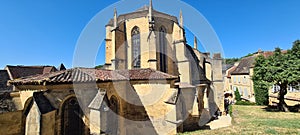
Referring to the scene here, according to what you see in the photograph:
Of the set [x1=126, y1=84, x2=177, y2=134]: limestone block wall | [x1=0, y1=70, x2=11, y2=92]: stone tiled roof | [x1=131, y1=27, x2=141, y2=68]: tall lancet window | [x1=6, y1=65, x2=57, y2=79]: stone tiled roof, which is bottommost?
[x1=126, y1=84, x2=177, y2=134]: limestone block wall

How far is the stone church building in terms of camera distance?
811cm

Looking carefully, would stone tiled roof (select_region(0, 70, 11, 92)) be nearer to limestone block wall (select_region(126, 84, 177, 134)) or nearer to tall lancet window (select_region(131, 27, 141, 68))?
tall lancet window (select_region(131, 27, 141, 68))

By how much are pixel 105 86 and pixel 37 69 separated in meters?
29.5

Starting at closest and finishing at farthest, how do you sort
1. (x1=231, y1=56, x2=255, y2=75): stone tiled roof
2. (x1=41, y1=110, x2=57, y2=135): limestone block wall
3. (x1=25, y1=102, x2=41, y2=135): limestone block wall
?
(x1=25, y1=102, x2=41, y2=135): limestone block wall
(x1=41, y1=110, x2=57, y2=135): limestone block wall
(x1=231, y1=56, x2=255, y2=75): stone tiled roof

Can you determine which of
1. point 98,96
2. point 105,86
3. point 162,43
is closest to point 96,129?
point 98,96

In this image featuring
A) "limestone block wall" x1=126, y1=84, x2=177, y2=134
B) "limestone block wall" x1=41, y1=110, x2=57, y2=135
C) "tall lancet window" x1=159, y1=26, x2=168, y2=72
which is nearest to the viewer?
"limestone block wall" x1=41, y1=110, x2=57, y2=135

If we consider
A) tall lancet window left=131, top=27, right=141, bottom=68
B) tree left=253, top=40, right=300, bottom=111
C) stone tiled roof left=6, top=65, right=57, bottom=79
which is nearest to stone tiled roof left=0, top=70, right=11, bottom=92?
stone tiled roof left=6, top=65, right=57, bottom=79

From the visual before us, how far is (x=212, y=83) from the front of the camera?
23812mm

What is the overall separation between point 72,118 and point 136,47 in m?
12.8

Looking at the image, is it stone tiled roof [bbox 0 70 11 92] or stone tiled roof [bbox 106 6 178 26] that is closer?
stone tiled roof [bbox 106 6 178 26]

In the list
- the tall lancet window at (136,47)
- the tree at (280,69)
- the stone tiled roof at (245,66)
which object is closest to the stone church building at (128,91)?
the tall lancet window at (136,47)

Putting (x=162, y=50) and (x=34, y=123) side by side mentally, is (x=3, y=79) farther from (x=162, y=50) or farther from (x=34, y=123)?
(x=34, y=123)

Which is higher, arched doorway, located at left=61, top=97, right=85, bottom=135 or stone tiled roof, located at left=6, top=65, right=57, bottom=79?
stone tiled roof, located at left=6, top=65, right=57, bottom=79

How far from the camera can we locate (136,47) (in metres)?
20.3
